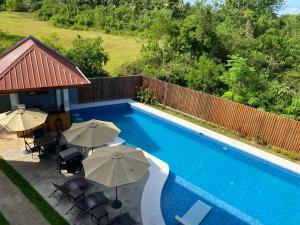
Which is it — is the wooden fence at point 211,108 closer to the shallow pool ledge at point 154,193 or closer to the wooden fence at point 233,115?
the wooden fence at point 233,115

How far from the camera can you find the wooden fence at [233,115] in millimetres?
17981

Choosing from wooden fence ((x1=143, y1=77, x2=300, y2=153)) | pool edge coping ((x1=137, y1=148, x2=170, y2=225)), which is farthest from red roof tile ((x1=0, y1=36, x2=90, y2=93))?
wooden fence ((x1=143, y1=77, x2=300, y2=153))

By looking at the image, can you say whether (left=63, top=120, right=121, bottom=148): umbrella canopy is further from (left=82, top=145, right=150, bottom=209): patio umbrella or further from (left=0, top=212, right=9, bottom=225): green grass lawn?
(left=0, top=212, right=9, bottom=225): green grass lawn

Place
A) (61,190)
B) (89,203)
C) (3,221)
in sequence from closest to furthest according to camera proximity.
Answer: (3,221) → (89,203) → (61,190)

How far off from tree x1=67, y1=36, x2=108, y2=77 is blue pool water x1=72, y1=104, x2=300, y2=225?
4.68 meters

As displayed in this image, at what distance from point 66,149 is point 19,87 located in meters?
4.30

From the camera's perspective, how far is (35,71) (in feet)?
55.7

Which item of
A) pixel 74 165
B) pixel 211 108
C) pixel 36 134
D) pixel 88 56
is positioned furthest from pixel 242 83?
pixel 36 134

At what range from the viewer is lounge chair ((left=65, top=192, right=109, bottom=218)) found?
1141 cm

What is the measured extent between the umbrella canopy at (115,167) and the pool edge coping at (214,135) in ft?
28.5

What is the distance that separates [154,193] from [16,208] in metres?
5.58

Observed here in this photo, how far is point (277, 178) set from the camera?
54.0ft

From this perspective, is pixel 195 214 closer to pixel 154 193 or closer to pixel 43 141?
pixel 154 193

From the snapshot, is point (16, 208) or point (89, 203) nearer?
point (89, 203)
